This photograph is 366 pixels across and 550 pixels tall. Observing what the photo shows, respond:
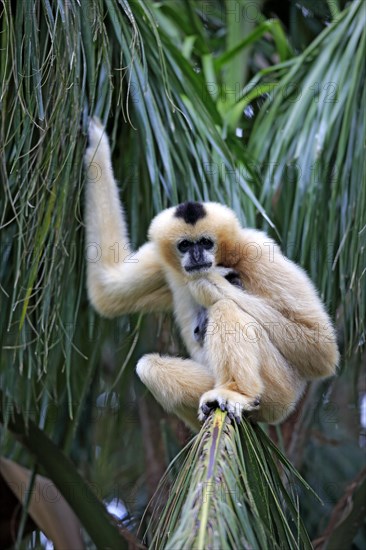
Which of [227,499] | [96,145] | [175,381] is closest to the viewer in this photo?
[227,499]

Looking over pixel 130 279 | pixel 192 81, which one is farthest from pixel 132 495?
pixel 192 81

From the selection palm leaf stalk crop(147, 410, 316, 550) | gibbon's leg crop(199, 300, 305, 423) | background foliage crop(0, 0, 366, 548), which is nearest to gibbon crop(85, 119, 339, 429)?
gibbon's leg crop(199, 300, 305, 423)

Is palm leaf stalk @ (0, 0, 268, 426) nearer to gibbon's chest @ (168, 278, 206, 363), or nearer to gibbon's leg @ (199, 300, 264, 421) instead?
gibbon's chest @ (168, 278, 206, 363)

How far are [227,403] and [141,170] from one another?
1546 mm

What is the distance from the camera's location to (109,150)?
479cm

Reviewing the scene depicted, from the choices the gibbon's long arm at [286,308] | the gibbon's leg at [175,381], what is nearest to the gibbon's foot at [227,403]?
the gibbon's leg at [175,381]

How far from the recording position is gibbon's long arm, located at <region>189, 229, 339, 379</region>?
438cm

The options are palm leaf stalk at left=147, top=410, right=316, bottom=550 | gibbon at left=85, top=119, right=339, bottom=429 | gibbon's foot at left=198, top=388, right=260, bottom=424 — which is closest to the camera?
palm leaf stalk at left=147, top=410, right=316, bottom=550

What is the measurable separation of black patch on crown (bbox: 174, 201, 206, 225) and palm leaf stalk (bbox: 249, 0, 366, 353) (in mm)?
434

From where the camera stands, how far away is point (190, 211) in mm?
4680

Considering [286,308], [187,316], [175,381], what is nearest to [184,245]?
[187,316]

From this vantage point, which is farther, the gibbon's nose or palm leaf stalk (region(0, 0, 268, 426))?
the gibbon's nose

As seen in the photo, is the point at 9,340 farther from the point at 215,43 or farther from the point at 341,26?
the point at 215,43

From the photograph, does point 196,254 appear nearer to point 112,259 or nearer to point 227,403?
point 112,259
